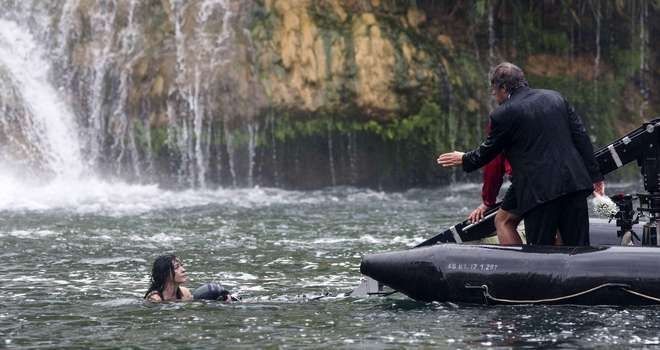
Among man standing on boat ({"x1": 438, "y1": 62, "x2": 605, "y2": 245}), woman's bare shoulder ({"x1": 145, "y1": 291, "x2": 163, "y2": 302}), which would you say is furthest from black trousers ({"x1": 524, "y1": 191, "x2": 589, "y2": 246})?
woman's bare shoulder ({"x1": 145, "y1": 291, "x2": 163, "y2": 302})

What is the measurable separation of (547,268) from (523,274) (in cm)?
19

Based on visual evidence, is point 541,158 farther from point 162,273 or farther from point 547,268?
point 162,273

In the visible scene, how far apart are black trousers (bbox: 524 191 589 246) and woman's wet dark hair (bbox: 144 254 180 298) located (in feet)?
9.80

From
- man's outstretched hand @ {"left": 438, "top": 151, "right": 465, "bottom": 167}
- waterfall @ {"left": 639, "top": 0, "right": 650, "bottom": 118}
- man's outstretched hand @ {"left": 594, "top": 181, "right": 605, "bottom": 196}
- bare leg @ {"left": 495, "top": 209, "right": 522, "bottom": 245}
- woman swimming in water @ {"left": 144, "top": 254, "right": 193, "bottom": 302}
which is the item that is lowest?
woman swimming in water @ {"left": 144, "top": 254, "right": 193, "bottom": 302}

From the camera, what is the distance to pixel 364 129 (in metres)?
24.9

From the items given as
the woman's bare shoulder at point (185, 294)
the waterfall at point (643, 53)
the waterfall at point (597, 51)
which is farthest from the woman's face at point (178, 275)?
the waterfall at point (643, 53)

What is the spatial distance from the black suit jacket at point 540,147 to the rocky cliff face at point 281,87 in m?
13.1

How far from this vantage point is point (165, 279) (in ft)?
40.4

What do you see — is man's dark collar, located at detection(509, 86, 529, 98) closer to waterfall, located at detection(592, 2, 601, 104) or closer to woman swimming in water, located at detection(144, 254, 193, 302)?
woman swimming in water, located at detection(144, 254, 193, 302)

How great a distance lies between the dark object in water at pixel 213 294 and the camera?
12242mm

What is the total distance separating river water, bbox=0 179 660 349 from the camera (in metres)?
10.5

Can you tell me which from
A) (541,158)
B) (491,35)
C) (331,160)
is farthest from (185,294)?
(491,35)

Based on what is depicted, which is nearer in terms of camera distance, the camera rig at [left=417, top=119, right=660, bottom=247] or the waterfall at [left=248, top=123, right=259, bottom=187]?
the camera rig at [left=417, top=119, right=660, bottom=247]

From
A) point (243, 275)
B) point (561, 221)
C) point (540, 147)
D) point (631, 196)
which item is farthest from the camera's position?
point (243, 275)
